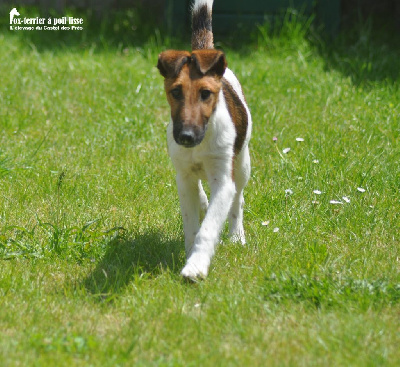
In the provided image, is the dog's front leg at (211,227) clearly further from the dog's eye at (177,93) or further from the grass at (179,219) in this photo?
the dog's eye at (177,93)

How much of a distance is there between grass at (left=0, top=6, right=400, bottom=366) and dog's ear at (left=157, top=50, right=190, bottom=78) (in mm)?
955

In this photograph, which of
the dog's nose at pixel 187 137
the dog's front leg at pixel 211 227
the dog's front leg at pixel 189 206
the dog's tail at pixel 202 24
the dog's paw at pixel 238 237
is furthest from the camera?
the dog's tail at pixel 202 24

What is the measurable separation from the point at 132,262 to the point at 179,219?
0.81 m

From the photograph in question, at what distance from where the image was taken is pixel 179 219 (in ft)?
15.8

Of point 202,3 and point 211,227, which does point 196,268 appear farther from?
point 202,3

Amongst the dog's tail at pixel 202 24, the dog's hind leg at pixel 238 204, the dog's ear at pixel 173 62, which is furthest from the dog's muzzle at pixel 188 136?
the dog's tail at pixel 202 24

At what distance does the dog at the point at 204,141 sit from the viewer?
3729mm

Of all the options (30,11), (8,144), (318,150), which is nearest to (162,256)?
(318,150)

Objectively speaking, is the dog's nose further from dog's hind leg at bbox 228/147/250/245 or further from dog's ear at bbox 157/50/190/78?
dog's hind leg at bbox 228/147/250/245

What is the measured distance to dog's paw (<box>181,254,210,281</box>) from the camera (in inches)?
145

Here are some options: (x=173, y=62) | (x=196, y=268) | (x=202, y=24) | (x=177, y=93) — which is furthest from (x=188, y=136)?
(x=202, y=24)

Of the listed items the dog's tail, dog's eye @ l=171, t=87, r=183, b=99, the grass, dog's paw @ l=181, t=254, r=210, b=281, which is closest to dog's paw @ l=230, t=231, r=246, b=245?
Answer: the grass

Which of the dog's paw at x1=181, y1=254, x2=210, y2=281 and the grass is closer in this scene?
the grass

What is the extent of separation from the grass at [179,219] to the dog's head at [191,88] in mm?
841
